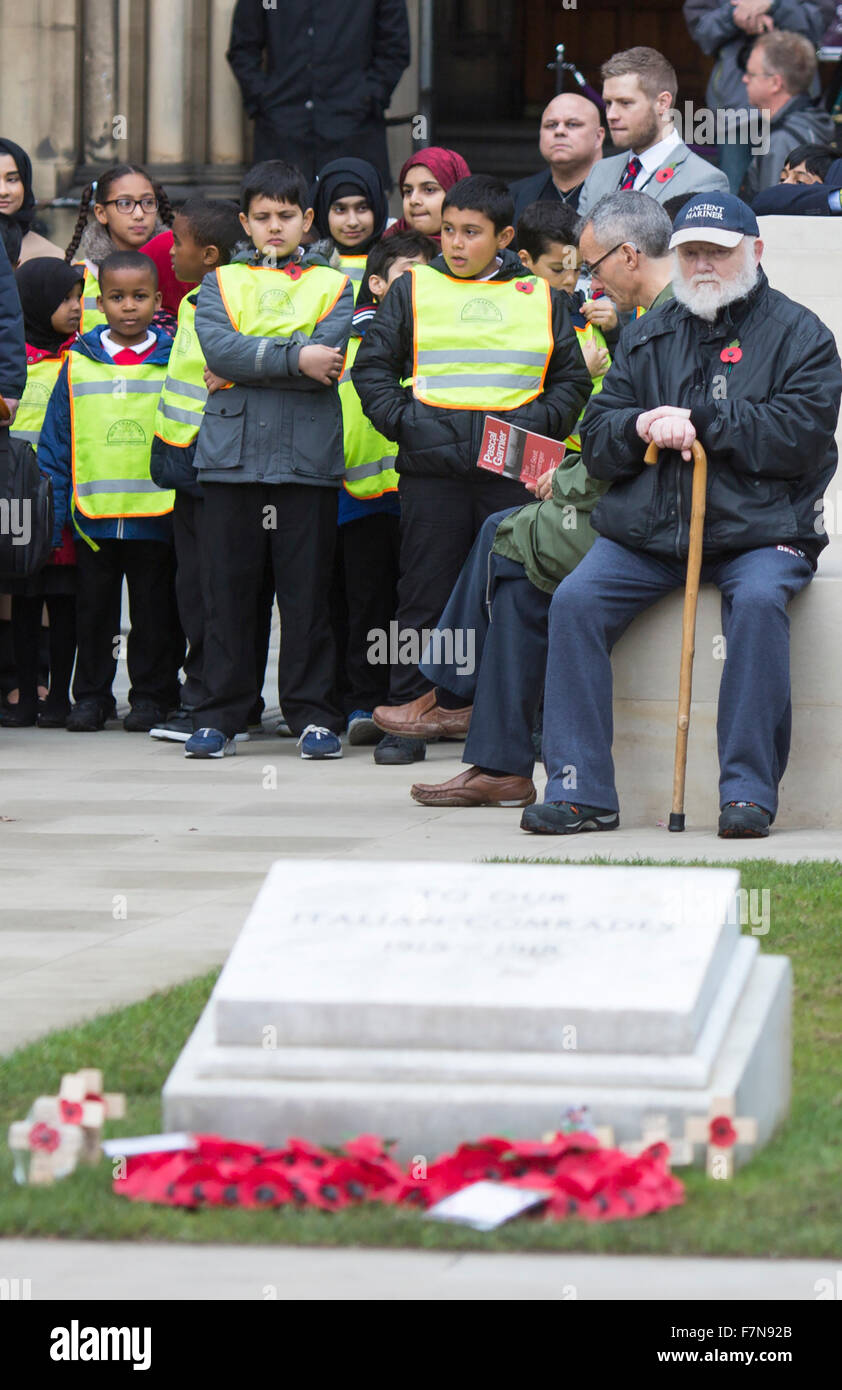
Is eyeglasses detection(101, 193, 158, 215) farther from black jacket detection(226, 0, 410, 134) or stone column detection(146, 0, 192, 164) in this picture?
stone column detection(146, 0, 192, 164)

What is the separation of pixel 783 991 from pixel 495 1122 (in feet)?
2.25

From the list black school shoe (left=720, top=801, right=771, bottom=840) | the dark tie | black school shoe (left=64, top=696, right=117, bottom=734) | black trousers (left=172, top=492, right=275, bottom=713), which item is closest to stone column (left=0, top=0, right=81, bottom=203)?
black school shoe (left=64, top=696, right=117, bottom=734)

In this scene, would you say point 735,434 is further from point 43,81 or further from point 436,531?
point 43,81

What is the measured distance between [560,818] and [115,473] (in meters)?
3.65

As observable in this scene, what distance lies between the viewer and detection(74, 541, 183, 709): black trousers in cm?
1091

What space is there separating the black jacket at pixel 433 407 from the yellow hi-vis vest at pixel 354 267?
992mm

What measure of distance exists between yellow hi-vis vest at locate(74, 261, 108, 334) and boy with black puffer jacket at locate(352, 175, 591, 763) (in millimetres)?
1735

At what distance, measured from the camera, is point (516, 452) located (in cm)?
927

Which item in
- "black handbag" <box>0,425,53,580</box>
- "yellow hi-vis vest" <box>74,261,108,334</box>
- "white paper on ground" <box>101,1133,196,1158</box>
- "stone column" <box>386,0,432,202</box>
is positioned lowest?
"white paper on ground" <box>101,1133,196,1158</box>

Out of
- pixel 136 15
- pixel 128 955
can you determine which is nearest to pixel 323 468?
pixel 128 955

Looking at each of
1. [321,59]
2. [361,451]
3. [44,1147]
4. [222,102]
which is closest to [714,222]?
[361,451]

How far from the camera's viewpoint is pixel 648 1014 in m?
3.97

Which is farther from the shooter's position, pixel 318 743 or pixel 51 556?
pixel 51 556
